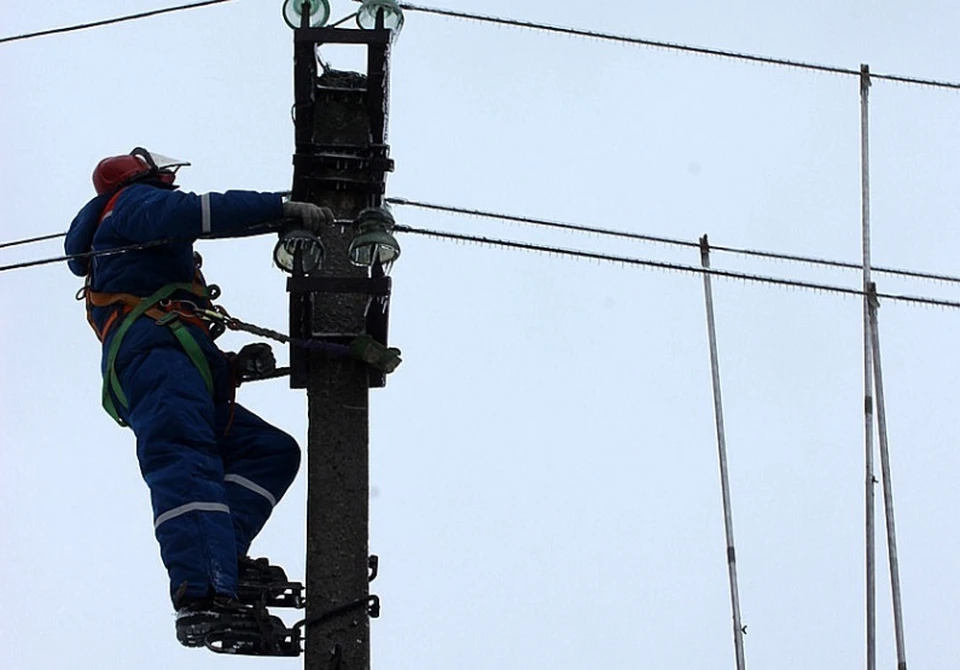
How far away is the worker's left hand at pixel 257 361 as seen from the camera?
19.4 feet

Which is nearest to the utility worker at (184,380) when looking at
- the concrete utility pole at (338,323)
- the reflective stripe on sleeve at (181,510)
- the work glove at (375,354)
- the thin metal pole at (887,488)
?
the reflective stripe on sleeve at (181,510)

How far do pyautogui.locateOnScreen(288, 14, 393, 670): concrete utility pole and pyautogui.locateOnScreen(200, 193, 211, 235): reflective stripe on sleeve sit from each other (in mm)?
304

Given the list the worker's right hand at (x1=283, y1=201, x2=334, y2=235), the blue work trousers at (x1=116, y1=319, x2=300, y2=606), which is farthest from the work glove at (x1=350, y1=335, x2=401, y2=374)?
the blue work trousers at (x1=116, y1=319, x2=300, y2=606)

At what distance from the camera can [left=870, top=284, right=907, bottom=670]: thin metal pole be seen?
582 centimetres

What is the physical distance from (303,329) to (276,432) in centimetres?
66

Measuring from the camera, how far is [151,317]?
5.85 m

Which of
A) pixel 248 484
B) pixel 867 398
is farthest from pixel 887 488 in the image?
pixel 248 484

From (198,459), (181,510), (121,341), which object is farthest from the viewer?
(121,341)

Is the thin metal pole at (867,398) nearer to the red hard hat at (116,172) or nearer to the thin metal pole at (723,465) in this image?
the thin metal pole at (723,465)

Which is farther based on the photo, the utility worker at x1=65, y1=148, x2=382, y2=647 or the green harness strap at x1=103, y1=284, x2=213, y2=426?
the green harness strap at x1=103, y1=284, x2=213, y2=426

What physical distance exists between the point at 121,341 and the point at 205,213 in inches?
23.5

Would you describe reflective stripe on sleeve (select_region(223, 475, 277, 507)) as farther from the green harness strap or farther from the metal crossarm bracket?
the metal crossarm bracket

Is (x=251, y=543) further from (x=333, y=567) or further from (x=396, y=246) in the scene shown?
(x=396, y=246)

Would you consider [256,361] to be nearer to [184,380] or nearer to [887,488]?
[184,380]
